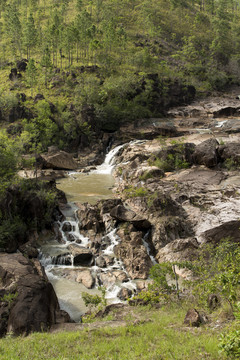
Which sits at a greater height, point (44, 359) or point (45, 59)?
point (45, 59)

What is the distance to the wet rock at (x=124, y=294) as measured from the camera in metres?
16.7

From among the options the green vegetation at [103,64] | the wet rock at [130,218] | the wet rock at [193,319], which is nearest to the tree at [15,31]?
the green vegetation at [103,64]

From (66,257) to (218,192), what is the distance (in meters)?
15.9

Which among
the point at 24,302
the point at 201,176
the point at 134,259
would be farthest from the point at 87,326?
the point at 201,176

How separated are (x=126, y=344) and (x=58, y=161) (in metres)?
36.7

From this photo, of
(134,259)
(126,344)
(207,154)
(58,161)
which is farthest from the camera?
(58,161)

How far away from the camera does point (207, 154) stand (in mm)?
34219

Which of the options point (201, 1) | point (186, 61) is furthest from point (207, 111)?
point (201, 1)

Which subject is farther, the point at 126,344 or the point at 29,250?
the point at 29,250

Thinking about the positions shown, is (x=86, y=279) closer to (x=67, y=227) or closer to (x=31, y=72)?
(x=67, y=227)

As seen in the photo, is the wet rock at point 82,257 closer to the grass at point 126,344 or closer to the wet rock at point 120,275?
the wet rock at point 120,275

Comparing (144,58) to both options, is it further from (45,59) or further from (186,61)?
(45,59)

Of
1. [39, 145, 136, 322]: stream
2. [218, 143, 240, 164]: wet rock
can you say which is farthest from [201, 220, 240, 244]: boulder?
[218, 143, 240, 164]: wet rock

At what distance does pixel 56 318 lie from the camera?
44.1 ft
